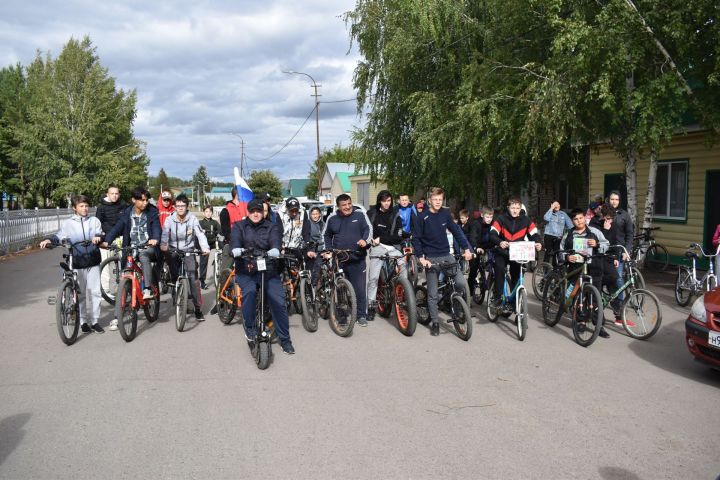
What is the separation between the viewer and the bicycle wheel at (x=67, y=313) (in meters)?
7.32

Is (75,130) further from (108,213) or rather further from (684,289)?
(684,289)

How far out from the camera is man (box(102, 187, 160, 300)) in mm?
8570

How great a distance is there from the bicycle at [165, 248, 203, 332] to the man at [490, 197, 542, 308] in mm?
4100

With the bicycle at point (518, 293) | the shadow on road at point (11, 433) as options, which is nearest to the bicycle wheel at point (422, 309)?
the bicycle at point (518, 293)

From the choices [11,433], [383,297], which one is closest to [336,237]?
[383,297]

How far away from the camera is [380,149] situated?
79.9 ft

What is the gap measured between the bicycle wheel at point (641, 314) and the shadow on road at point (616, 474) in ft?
13.4

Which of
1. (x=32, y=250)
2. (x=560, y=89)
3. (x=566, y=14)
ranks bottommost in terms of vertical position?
(x=32, y=250)

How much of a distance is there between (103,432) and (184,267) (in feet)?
14.0

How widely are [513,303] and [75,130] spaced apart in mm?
47670

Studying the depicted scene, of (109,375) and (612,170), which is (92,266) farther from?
(612,170)

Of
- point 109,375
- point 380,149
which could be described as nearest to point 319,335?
point 109,375

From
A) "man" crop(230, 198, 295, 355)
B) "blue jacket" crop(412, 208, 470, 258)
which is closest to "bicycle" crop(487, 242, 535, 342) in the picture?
"blue jacket" crop(412, 208, 470, 258)

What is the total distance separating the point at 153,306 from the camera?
911 centimetres
